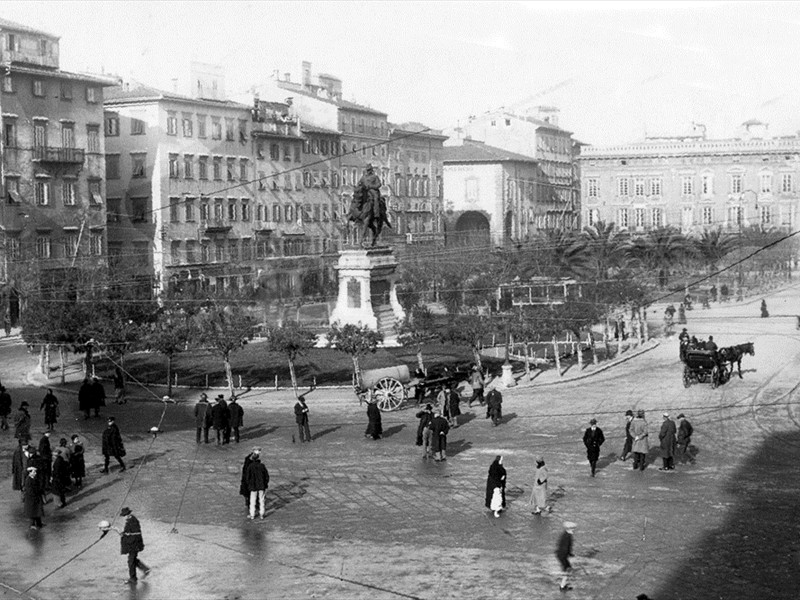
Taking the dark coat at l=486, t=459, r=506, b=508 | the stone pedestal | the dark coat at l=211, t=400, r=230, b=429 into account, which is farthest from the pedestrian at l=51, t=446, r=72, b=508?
the stone pedestal

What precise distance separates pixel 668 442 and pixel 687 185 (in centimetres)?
9297

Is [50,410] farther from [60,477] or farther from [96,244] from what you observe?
[96,244]

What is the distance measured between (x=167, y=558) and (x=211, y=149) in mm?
63892

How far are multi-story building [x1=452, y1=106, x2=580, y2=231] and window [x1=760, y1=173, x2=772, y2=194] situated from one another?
19888 millimetres

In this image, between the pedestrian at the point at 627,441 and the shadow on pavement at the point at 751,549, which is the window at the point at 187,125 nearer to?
the pedestrian at the point at 627,441

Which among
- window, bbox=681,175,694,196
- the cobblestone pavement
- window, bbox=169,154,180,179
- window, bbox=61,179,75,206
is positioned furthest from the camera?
window, bbox=681,175,694,196

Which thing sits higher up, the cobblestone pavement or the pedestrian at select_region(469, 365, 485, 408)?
the pedestrian at select_region(469, 365, 485, 408)

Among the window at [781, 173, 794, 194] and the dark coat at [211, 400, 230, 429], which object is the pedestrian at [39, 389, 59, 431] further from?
the window at [781, 173, 794, 194]

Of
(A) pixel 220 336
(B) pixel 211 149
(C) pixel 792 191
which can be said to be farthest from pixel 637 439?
(C) pixel 792 191

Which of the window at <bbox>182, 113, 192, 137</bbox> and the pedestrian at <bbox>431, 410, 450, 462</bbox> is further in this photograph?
the window at <bbox>182, 113, 192, 137</bbox>

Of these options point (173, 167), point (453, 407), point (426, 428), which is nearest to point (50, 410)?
point (453, 407)

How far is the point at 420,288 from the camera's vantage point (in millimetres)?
70812

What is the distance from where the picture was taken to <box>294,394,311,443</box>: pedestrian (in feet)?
97.2

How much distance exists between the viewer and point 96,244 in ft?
232
